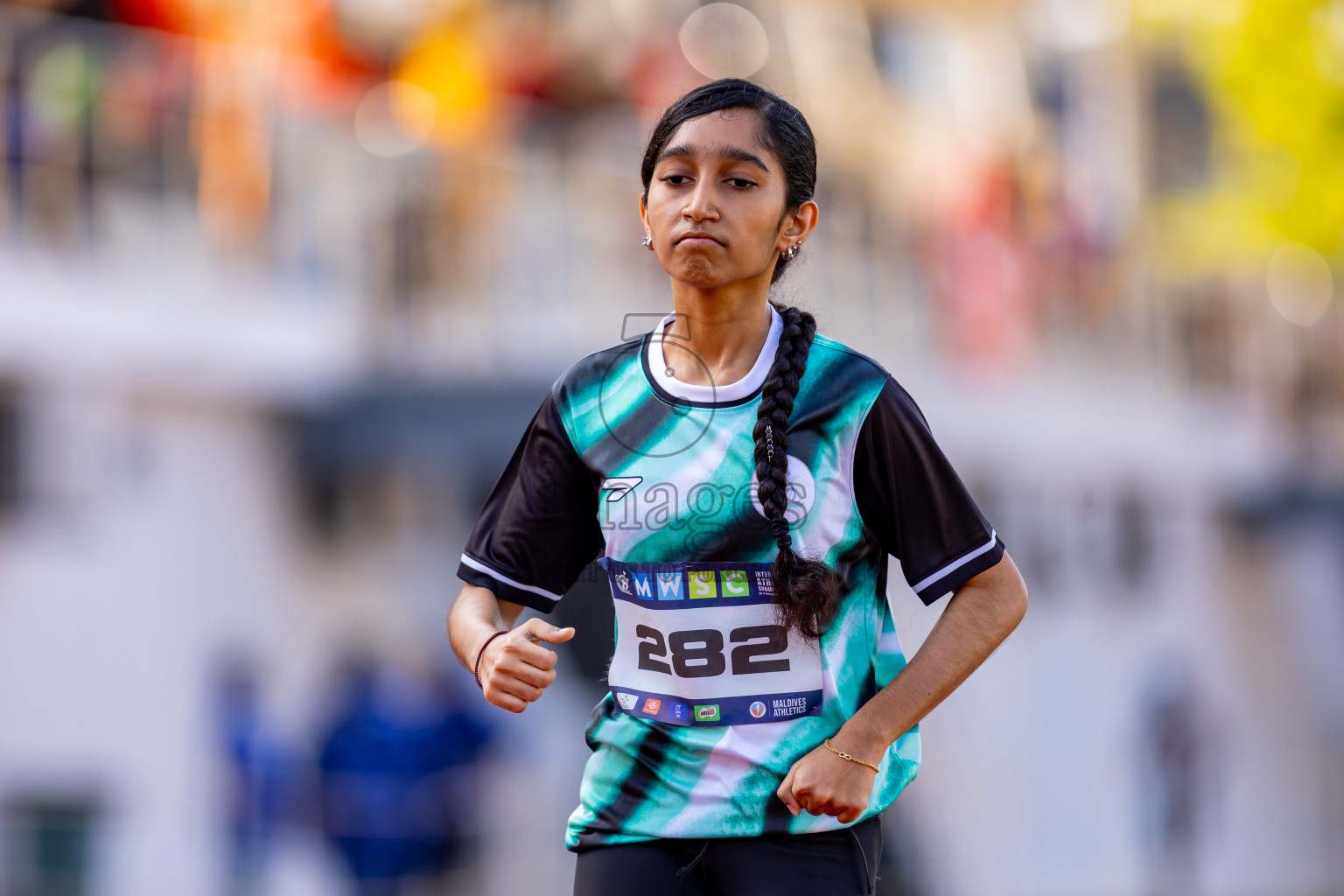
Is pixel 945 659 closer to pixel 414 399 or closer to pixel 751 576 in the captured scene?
pixel 751 576

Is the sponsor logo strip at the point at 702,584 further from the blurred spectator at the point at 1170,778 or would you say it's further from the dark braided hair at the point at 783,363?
the blurred spectator at the point at 1170,778

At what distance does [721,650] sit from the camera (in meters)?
2.55

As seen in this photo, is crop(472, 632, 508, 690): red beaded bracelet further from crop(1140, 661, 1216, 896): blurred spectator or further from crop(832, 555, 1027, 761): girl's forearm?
crop(1140, 661, 1216, 896): blurred spectator

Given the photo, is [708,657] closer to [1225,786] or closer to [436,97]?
[436,97]

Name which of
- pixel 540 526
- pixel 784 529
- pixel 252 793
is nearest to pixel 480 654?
pixel 540 526

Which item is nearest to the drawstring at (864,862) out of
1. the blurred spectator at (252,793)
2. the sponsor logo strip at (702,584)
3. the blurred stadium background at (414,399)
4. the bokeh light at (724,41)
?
the sponsor logo strip at (702,584)

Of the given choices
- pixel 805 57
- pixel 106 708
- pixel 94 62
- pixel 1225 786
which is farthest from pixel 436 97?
pixel 1225 786

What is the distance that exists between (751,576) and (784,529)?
10 centimetres

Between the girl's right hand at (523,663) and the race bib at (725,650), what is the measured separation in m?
0.22

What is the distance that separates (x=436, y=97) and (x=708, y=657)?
8.38 m

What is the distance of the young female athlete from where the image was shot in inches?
99.0

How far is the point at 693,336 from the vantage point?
8.91ft

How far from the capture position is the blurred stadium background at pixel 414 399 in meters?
8.70

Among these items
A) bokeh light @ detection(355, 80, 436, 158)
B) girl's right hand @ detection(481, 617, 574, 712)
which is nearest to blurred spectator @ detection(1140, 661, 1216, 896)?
bokeh light @ detection(355, 80, 436, 158)
